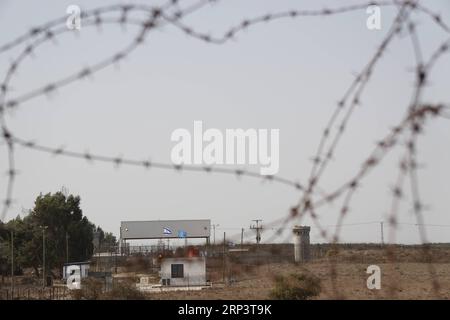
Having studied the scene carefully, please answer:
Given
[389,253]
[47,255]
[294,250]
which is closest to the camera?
[389,253]

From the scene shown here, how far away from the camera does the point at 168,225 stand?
4.95 m

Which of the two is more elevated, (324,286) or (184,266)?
(184,266)

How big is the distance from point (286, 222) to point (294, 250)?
1.54 ft

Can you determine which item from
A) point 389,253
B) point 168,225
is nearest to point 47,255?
point 168,225

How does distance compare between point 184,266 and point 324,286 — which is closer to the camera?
point 184,266
